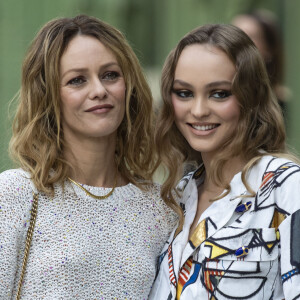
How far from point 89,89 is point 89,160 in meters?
0.34

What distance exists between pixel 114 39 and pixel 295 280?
1.33 metres

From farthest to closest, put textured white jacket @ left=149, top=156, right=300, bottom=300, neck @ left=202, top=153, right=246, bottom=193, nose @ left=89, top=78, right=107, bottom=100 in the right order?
neck @ left=202, top=153, right=246, bottom=193 → nose @ left=89, top=78, right=107, bottom=100 → textured white jacket @ left=149, top=156, right=300, bottom=300

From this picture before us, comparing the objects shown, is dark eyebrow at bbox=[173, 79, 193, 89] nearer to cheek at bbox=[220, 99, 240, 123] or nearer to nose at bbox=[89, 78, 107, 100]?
cheek at bbox=[220, 99, 240, 123]

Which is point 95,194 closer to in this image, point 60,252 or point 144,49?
point 60,252

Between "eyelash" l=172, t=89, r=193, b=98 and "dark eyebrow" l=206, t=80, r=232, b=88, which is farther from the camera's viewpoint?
"eyelash" l=172, t=89, r=193, b=98

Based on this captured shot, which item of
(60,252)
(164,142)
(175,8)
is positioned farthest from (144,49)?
(60,252)

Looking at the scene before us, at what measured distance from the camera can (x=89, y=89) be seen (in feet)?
11.1

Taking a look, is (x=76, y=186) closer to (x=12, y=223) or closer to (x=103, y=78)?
(x=12, y=223)

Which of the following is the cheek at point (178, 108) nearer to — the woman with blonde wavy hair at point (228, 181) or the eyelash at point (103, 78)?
the woman with blonde wavy hair at point (228, 181)

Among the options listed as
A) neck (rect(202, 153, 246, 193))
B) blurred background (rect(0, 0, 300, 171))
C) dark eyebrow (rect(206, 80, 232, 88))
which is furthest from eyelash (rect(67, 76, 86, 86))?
blurred background (rect(0, 0, 300, 171))

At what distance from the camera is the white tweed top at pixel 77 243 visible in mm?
3178

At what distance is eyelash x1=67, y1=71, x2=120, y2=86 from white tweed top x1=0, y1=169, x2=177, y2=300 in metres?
0.44

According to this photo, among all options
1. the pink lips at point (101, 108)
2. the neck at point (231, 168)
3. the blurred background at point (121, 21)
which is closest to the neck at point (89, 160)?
the pink lips at point (101, 108)

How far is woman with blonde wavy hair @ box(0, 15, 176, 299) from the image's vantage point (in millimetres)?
3197
